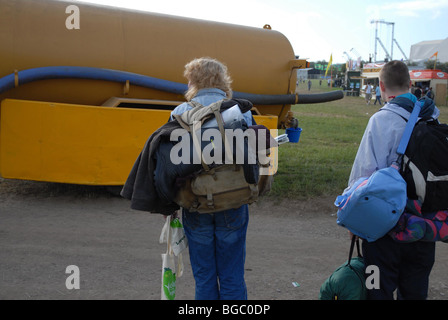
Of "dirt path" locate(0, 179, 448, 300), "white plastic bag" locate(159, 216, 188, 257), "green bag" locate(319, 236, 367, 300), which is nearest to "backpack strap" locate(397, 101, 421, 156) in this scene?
"green bag" locate(319, 236, 367, 300)

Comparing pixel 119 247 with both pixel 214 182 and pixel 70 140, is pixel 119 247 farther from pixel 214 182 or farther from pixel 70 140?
pixel 214 182

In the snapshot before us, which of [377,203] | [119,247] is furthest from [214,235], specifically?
[119,247]

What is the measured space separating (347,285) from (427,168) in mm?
809

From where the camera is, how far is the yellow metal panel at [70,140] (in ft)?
17.1

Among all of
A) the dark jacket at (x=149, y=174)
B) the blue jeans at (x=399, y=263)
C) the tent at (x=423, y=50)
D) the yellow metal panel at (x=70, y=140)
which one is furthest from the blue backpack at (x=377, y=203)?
the tent at (x=423, y=50)

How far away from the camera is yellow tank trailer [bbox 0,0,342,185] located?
16.6ft

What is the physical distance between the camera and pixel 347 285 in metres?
2.65

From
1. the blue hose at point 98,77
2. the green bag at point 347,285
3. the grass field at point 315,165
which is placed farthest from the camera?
the grass field at point 315,165

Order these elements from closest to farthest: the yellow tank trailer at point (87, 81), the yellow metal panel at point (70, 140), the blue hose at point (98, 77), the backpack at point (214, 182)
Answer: the backpack at point (214, 182) < the blue hose at point (98, 77) < the yellow tank trailer at point (87, 81) < the yellow metal panel at point (70, 140)

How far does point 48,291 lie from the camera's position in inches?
137

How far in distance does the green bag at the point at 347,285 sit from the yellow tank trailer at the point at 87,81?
3456 mm

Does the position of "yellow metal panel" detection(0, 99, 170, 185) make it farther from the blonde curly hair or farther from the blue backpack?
the blue backpack

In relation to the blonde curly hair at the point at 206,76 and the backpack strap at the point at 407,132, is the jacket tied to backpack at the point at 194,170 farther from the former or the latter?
the backpack strap at the point at 407,132

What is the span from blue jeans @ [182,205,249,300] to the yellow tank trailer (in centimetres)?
299
